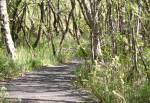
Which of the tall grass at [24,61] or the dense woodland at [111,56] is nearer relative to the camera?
the dense woodland at [111,56]

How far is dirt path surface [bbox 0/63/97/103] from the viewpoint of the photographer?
36.5ft

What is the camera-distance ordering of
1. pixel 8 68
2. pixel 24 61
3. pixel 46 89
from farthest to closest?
pixel 24 61
pixel 8 68
pixel 46 89

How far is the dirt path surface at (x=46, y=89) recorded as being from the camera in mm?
11121

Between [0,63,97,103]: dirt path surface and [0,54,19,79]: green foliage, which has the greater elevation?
[0,54,19,79]: green foliage

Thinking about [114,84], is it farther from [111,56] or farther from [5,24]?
[5,24]

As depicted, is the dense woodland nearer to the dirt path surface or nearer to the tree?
the tree

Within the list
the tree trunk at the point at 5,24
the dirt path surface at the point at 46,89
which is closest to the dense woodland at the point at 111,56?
the tree trunk at the point at 5,24

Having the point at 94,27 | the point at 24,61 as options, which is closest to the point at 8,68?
the point at 24,61

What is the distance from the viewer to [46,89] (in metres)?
12.8

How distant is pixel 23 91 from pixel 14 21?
1484 cm

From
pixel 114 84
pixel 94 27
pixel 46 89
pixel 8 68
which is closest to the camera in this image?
pixel 114 84

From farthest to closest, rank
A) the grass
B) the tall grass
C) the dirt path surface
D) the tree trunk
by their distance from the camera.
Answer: the tree trunk < the tall grass < the dirt path surface < the grass

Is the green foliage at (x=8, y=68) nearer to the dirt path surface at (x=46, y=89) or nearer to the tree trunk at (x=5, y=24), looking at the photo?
the dirt path surface at (x=46, y=89)

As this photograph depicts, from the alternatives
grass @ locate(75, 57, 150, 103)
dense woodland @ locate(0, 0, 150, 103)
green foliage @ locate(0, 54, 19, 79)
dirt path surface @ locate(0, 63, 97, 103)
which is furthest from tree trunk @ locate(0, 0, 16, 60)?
grass @ locate(75, 57, 150, 103)
